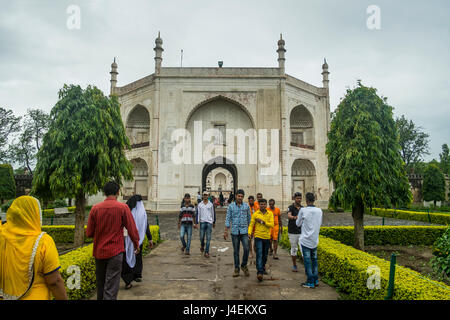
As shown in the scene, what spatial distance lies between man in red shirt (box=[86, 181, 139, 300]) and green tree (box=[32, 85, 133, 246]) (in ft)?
14.8

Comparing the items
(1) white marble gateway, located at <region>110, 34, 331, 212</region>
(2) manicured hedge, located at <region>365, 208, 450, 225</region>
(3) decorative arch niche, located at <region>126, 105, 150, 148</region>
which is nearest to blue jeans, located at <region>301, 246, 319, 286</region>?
(2) manicured hedge, located at <region>365, 208, 450, 225</region>

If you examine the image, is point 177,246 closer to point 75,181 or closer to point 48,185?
point 75,181

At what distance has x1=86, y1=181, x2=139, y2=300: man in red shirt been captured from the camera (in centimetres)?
352

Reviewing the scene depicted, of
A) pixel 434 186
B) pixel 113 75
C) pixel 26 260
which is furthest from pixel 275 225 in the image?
pixel 434 186

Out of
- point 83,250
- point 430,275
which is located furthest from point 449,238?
point 83,250

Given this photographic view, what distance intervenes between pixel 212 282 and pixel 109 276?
2.38 meters

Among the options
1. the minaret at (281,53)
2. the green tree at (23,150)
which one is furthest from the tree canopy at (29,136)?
the minaret at (281,53)

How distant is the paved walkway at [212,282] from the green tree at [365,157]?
2.41 m

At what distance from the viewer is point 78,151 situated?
7664mm

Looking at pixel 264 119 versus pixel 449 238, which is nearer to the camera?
pixel 449 238

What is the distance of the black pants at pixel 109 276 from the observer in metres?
3.51

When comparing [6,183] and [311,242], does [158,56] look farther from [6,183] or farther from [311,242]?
[311,242]
